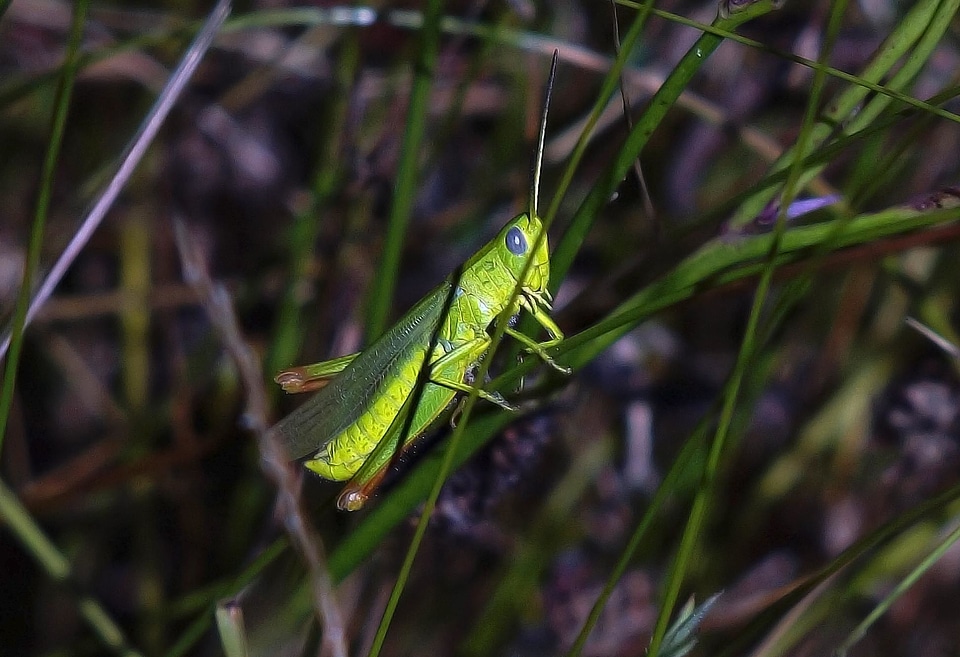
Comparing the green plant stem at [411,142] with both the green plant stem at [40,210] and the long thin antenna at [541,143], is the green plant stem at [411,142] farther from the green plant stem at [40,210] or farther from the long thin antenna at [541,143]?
the green plant stem at [40,210]

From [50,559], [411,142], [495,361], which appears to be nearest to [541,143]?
[411,142]

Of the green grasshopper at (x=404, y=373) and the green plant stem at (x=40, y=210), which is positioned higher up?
the green plant stem at (x=40, y=210)

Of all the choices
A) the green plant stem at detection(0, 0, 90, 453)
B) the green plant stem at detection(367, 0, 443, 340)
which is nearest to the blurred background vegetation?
the green plant stem at detection(367, 0, 443, 340)

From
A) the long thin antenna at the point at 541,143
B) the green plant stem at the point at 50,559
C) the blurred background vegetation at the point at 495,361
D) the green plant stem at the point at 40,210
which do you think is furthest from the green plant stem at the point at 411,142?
the green plant stem at the point at 50,559

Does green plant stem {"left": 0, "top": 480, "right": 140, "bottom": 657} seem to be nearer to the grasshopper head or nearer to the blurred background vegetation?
the blurred background vegetation

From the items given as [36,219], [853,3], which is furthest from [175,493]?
[853,3]

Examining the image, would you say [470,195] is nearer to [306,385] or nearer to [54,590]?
[306,385]

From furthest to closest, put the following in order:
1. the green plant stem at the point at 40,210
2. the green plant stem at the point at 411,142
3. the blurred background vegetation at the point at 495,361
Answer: the blurred background vegetation at the point at 495,361 < the green plant stem at the point at 411,142 < the green plant stem at the point at 40,210

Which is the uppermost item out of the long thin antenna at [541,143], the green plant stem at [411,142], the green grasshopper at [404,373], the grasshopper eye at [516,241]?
the green plant stem at [411,142]

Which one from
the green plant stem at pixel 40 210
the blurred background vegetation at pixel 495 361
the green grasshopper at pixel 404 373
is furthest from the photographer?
the blurred background vegetation at pixel 495 361
